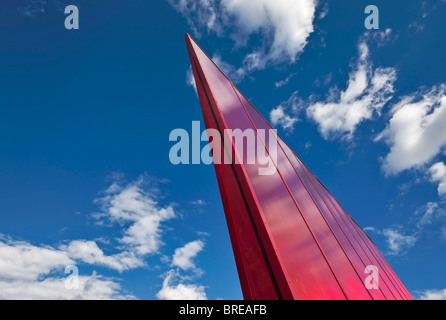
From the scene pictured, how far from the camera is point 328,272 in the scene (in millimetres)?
4953

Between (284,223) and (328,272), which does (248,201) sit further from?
(328,272)

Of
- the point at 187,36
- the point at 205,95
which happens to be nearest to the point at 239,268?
the point at 205,95
